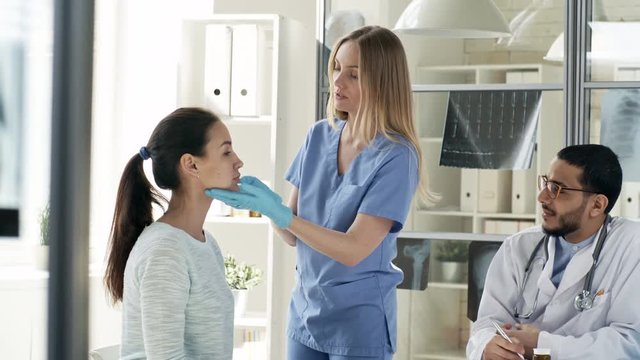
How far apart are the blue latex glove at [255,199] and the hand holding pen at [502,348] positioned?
1.93 ft

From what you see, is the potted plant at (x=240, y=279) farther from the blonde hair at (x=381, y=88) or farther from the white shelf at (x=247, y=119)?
the blonde hair at (x=381, y=88)

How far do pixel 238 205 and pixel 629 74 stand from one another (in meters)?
2.16

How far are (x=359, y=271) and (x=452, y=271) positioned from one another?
1.74 metres

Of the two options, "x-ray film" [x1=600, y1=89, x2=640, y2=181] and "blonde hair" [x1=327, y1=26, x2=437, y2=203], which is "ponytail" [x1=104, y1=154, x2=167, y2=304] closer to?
"blonde hair" [x1=327, y1=26, x2=437, y2=203]

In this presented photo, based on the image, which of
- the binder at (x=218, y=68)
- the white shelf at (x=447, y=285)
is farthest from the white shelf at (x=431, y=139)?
the binder at (x=218, y=68)

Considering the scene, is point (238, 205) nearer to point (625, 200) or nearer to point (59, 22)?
point (59, 22)

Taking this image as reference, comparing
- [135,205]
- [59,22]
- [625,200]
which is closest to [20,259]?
[135,205]

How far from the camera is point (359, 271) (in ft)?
6.23

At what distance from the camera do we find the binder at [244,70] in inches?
146

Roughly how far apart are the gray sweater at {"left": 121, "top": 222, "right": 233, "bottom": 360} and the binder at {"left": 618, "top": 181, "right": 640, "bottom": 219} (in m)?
2.15

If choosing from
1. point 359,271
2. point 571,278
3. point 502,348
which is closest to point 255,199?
point 359,271

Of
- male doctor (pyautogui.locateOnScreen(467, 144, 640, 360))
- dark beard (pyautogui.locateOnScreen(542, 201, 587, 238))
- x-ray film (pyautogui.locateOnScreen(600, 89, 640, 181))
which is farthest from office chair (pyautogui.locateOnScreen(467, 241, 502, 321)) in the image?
dark beard (pyautogui.locateOnScreen(542, 201, 587, 238))

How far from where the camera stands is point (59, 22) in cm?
71

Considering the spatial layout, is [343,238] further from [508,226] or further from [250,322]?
[250,322]
